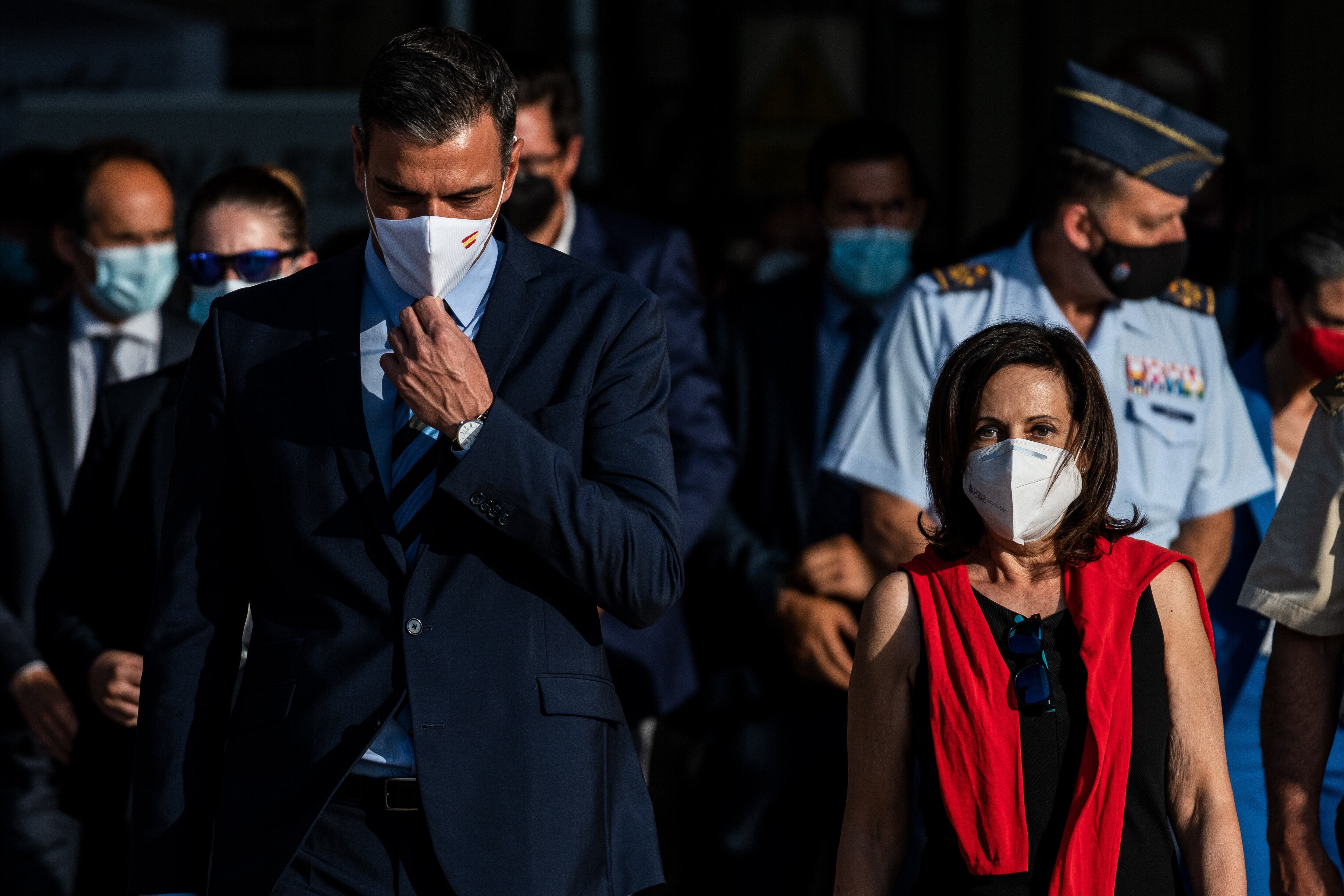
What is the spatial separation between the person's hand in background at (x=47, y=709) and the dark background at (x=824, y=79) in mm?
3702

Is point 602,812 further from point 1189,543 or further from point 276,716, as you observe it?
point 1189,543

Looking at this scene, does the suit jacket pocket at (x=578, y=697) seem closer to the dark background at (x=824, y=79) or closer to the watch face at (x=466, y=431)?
the watch face at (x=466, y=431)

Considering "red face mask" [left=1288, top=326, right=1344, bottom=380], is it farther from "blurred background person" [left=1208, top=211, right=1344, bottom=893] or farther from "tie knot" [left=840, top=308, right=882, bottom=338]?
"tie knot" [left=840, top=308, right=882, bottom=338]

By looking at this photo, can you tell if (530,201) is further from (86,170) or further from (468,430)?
(468,430)

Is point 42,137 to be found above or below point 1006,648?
above

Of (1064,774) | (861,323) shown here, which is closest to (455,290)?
(1064,774)

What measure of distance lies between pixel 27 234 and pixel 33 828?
2.73 m

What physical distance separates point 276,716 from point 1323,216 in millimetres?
2758

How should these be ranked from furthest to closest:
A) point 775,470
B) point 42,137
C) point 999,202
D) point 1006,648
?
point 999,202 → point 42,137 → point 775,470 → point 1006,648

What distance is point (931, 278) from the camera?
157 inches

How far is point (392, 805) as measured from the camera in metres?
2.35

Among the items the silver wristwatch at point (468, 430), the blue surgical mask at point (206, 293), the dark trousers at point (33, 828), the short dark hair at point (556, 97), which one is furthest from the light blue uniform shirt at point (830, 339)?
the silver wristwatch at point (468, 430)

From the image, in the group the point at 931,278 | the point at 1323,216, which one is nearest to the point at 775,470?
the point at 931,278

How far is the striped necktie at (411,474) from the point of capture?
2.40 metres
